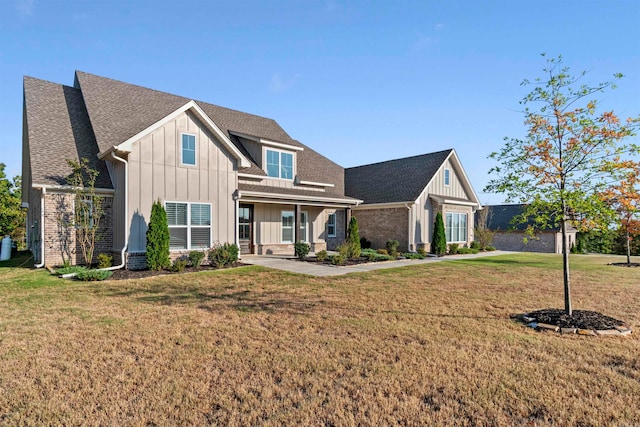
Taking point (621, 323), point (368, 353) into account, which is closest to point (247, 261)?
point (368, 353)

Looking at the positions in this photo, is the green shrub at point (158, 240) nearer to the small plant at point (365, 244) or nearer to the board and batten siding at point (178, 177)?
the board and batten siding at point (178, 177)

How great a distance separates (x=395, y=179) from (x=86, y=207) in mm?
17632

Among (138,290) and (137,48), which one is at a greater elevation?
(137,48)

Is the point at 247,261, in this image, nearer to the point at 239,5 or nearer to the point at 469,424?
the point at 239,5

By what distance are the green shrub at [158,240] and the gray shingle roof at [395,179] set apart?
1366 cm

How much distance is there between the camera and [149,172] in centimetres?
1224

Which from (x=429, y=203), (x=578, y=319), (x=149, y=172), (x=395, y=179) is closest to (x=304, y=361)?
(x=578, y=319)

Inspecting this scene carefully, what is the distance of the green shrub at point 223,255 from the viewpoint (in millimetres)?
12938

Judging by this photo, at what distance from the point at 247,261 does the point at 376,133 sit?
32.7 ft

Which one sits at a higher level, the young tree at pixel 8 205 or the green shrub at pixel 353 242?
the young tree at pixel 8 205

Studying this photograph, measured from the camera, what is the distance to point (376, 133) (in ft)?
62.3

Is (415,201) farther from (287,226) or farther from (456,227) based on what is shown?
(287,226)

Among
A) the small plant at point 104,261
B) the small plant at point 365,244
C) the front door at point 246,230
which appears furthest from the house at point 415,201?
the small plant at point 104,261

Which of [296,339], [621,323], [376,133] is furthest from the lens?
[376,133]
